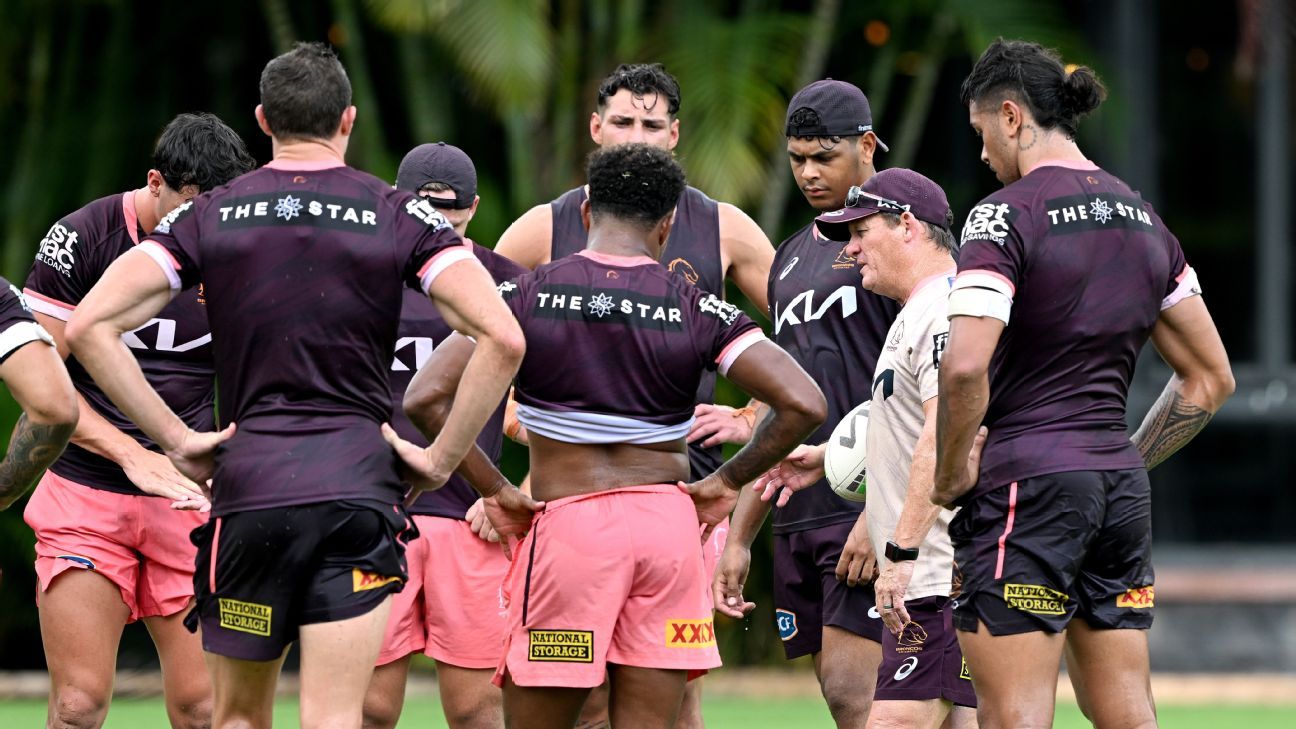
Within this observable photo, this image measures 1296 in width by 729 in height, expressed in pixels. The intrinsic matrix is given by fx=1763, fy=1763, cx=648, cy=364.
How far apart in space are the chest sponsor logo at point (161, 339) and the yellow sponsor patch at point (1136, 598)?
3.21m

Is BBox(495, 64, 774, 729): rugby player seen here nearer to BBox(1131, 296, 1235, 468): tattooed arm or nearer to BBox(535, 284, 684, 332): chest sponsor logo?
BBox(535, 284, 684, 332): chest sponsor logo

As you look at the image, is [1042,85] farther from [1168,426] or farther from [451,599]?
[451,599]

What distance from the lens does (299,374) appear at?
15.4 feet

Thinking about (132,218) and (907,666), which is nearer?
(907,666)

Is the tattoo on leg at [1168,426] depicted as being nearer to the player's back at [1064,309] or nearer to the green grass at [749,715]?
the player's back at [1064,309]

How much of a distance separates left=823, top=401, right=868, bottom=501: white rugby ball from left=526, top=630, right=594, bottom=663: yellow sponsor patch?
1.30 m

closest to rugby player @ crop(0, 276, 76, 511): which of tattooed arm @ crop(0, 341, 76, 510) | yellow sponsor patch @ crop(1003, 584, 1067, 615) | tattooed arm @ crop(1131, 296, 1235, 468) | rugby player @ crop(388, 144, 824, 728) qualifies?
tattooed arm @ crop(0, 341, 76, 510)

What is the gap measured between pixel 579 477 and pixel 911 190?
153cm

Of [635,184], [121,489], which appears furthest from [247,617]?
[121,489]

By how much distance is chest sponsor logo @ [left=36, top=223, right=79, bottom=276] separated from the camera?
612cm

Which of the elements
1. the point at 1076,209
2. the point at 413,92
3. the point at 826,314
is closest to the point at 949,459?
the point at 1076,209

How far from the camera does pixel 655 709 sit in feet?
17.0

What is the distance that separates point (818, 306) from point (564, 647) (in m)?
1.91

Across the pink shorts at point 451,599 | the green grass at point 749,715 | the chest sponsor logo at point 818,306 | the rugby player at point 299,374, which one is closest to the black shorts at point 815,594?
the chest sponsor logo at point 818,306
